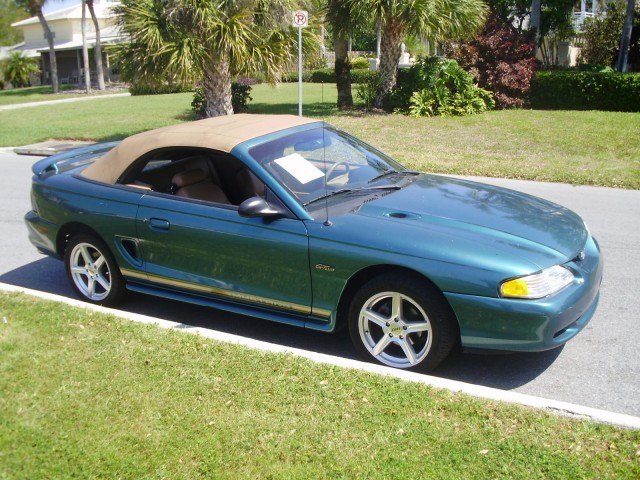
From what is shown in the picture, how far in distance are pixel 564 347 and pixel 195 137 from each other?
10.3ft

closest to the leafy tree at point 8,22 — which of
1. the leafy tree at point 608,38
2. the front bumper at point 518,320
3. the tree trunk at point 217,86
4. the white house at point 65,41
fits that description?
the white house at point 65,41

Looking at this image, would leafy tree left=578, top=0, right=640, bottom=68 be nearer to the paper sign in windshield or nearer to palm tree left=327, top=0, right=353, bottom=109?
palm tree left=327, top=0, right=353, bottom=109

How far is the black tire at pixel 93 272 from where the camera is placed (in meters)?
5.52

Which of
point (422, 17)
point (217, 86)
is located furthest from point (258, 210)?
point (422, 17)

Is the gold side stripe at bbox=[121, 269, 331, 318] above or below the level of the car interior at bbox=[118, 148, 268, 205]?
below

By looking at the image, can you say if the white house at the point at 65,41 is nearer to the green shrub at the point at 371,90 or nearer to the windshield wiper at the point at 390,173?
the green shrub at the point at 371,90

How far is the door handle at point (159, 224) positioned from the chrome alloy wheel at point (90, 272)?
719 mm

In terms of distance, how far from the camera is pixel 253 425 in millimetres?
3547

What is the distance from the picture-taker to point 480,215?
181 inches

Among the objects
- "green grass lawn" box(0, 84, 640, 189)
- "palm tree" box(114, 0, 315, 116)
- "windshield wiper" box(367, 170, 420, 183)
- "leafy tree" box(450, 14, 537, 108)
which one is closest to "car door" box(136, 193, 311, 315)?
"windshield wiper" box(367, 170, 420, 183)

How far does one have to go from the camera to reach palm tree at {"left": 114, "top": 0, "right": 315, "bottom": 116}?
46.3ft

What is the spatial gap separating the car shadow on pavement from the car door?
414mm

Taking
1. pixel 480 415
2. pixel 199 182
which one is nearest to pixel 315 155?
pixel 199 182

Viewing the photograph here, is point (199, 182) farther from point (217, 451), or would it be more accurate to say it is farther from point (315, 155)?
point (217, 451)
